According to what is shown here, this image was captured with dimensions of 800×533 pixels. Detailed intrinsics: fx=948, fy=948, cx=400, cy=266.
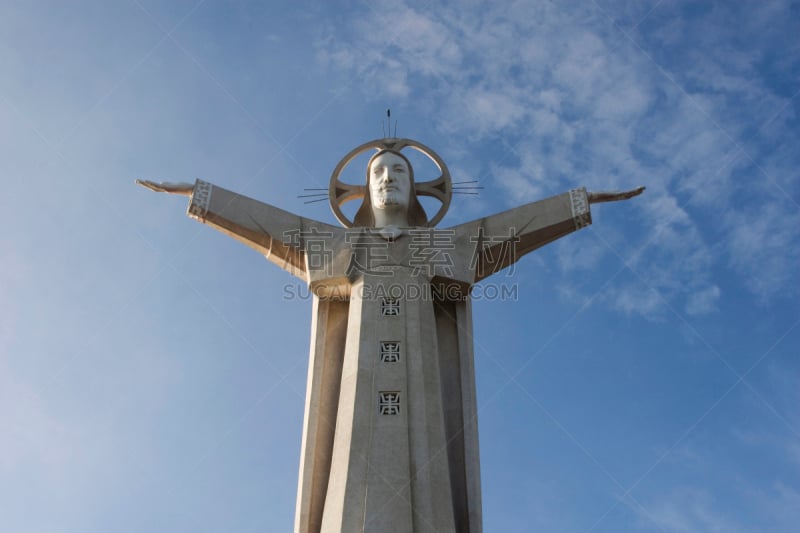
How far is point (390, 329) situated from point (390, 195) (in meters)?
2.90

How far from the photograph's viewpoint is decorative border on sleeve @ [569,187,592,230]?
54.9ft

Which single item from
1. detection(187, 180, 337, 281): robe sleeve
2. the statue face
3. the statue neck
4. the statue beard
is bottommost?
detection(187, 180, 337, 281): robe sleeve

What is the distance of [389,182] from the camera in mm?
17328

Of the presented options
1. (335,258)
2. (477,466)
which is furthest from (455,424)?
(335,258)

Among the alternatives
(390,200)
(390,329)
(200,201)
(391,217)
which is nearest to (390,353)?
(390,329)

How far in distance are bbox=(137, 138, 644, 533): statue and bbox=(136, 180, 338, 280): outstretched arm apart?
0.08ft

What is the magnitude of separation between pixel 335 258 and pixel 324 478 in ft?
12.4

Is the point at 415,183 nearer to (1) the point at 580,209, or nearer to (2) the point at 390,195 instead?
(2) the point at 390,195

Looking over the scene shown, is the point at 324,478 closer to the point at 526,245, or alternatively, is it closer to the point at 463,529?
the point at 463,529

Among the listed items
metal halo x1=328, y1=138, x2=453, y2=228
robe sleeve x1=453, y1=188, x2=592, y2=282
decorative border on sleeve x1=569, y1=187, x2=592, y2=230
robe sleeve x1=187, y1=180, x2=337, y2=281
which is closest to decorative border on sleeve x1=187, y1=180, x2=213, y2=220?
robe sleeve x1=187, y1=180, x2=337, y2=281

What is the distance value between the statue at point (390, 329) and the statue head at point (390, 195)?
0.08 ft

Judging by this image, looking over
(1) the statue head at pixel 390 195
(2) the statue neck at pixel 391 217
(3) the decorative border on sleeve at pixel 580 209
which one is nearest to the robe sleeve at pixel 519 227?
(3) the decorative border on sleeve at pixel 580 209

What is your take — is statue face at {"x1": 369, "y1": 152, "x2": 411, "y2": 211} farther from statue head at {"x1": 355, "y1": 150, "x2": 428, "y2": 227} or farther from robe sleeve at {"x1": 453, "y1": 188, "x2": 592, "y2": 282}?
robe sleeve at {"x1": 453, "y1": 188, "x2": 592, "y2": 282}

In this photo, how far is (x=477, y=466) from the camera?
14.9 metres
